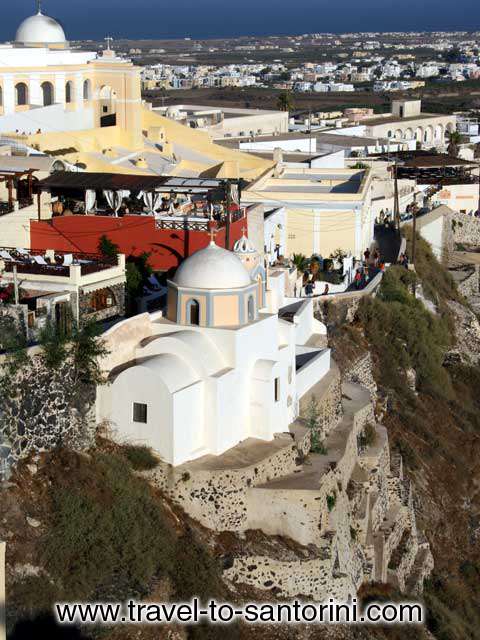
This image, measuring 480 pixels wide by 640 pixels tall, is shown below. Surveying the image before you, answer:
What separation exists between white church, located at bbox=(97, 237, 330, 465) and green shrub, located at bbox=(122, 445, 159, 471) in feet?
0.31

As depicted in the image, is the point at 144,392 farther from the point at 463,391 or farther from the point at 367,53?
the point at 367,53

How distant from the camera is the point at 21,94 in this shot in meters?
28.0

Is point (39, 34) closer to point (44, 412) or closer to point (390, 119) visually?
point (44, 412)

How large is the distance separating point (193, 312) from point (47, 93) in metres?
14.3

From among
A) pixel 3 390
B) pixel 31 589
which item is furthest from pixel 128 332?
pixel 31 589

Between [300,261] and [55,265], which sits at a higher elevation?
[55,265]

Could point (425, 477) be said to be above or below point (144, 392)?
below

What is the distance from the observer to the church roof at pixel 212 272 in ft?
48.5

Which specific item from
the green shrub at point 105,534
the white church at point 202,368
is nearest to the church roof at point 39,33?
the white church at point 202,368

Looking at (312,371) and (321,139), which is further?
(321,139)

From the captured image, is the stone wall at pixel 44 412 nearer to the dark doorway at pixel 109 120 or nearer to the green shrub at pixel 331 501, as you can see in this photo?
the green shrub at pixel 331 501

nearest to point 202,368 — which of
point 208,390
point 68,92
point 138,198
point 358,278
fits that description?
point 208,390

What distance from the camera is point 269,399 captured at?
14938 millimetres

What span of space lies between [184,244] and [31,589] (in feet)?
25.6
